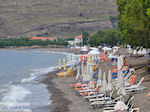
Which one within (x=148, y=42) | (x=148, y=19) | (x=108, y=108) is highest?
(x=148, y=19)

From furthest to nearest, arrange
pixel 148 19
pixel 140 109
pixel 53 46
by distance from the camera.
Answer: pixel 53 46
pixel 148 19
pixel 140 109

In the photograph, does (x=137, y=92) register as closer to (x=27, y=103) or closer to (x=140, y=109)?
(x=140, y=109)

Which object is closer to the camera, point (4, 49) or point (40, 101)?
point (40, 101)

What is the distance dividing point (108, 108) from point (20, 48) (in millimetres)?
154053

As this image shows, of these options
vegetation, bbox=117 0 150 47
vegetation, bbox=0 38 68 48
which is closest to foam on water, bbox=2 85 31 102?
vegetation, bbox=117 0 150 47

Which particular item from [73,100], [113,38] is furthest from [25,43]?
[73,100]

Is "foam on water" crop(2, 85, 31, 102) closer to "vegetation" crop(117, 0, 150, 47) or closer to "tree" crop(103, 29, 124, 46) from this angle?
"vegetation" crop(117, 0, 150, 47)

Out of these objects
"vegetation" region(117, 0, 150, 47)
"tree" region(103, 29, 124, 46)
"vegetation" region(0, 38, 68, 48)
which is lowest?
"vegetation" region(0, 38, 68, 48)

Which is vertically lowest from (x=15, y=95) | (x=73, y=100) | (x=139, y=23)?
(x=15, y=95)

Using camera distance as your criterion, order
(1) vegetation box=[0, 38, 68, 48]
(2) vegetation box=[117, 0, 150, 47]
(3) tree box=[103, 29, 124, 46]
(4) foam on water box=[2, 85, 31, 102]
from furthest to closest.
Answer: (1) vegetation box=[0, 38, 68, 48] → (3) tree box=[103, 29, 124, 46] → (2) vegetation box=[117, 0, 150, 47] → (4) foam on water box=[2, 85, 31, 102]

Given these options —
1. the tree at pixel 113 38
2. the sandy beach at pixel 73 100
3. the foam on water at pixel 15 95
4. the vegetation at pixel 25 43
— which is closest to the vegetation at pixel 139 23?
the sandy beach at pixel 73 100

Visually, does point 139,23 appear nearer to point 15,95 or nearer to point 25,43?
point 15,95

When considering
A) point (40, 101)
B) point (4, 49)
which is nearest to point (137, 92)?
point (40, 101)

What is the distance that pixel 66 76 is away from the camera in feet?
141
